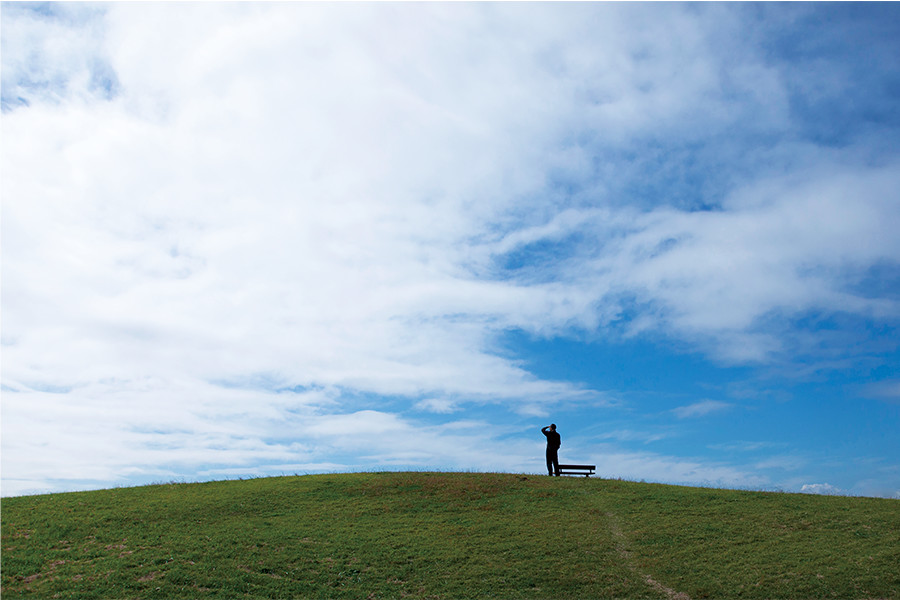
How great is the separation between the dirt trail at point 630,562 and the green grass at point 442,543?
10cm

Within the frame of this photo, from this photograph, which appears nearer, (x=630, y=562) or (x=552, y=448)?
(x=630, y=562)

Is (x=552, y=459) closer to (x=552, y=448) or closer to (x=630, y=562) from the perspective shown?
(x=552, y=448)

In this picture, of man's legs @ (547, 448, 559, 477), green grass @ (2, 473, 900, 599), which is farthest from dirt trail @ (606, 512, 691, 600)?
man's legs @ (547, 448, 559, 477)

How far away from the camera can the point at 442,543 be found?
78.4 ft

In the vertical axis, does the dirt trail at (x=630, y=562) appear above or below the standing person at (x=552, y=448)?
below

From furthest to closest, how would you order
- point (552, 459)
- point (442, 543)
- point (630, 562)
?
point (552, 459) < point (442, 543) < point (630, 562)

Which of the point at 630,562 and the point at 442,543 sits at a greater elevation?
the point at 442,543

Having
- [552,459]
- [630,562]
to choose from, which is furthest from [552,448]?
[630,562]

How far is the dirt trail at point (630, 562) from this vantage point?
19.9m

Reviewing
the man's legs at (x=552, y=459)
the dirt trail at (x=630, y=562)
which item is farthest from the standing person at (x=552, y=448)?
the dirt trail at (x=630, y=562)

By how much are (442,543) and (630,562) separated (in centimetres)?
732

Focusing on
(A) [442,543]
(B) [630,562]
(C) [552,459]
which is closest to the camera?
(B) [630,562]

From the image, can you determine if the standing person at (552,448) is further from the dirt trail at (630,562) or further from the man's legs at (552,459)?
the dirt trail at (630,562)

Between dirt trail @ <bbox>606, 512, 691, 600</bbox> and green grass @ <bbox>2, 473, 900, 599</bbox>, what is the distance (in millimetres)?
99
